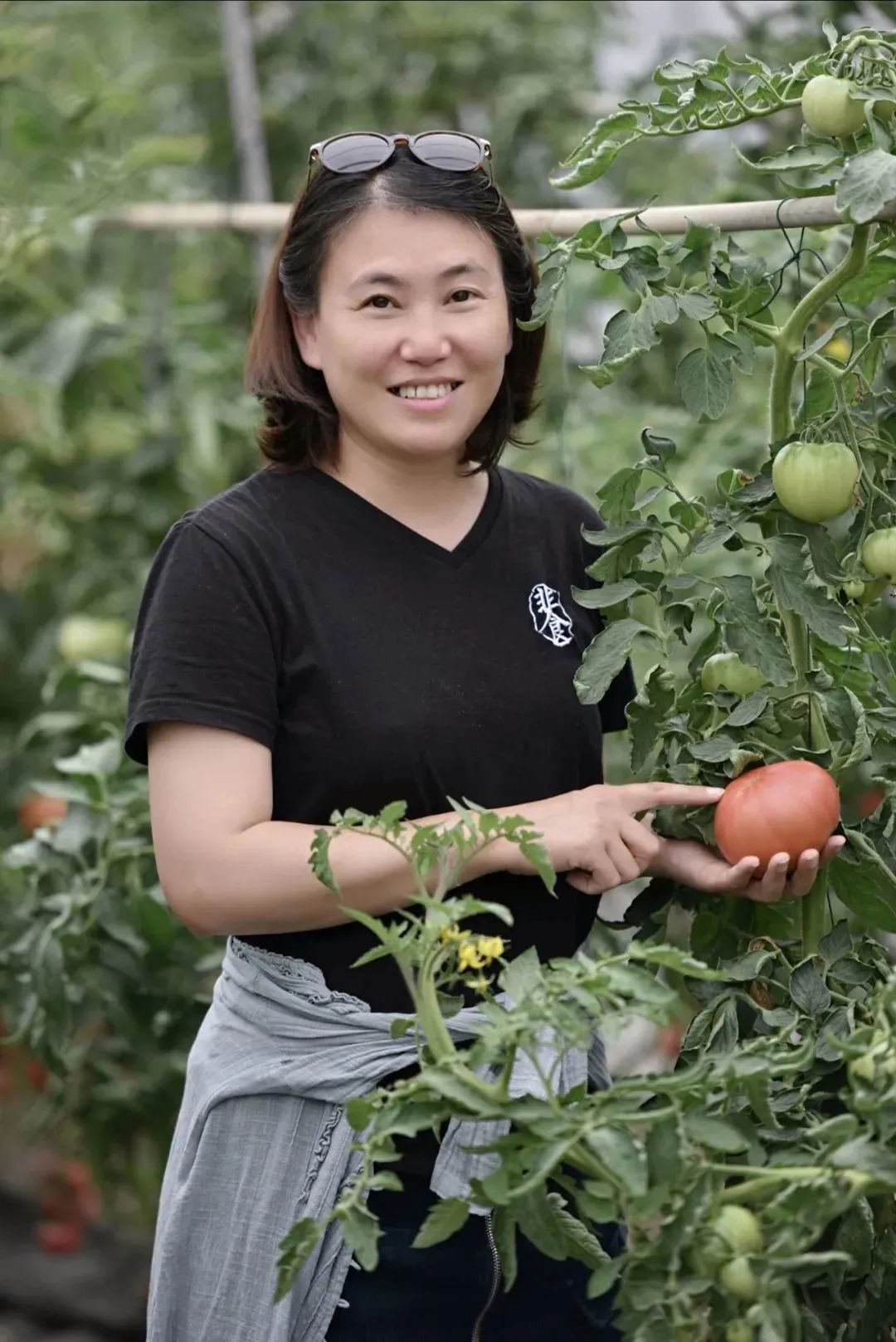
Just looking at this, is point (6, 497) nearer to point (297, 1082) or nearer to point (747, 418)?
point (747, 418)

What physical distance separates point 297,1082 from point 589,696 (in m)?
0.34

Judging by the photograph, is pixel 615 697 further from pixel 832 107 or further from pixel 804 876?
pixel 832 107

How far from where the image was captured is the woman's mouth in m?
1.32

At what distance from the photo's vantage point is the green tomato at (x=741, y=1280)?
3.20 ft

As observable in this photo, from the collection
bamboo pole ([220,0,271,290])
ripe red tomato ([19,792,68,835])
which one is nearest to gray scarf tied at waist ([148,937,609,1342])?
ripe red tomato ([19,792,68,835])

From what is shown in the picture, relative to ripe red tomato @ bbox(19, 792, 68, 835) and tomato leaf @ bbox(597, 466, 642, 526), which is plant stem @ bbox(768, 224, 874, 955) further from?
ripe red tomato @ bbox(19, 792, 68, 835)

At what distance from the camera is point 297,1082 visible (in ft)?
4.23

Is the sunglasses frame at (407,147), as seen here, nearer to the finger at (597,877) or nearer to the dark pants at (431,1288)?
the finger at (597,877)

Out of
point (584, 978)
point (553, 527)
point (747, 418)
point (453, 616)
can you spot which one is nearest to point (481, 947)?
point (584, 978)

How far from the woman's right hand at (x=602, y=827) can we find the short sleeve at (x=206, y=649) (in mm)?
198

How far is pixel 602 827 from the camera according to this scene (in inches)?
49.1

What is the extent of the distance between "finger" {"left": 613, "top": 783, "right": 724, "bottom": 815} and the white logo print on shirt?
167 mm

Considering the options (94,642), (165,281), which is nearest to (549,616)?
(94,642)

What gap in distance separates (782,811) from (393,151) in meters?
0.55
